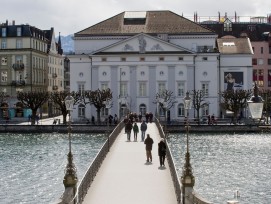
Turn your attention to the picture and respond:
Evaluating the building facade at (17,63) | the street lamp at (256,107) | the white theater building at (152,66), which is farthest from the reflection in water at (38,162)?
the building facade at (17,63)

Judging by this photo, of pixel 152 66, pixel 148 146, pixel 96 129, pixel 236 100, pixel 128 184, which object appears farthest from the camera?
pixel 152 66

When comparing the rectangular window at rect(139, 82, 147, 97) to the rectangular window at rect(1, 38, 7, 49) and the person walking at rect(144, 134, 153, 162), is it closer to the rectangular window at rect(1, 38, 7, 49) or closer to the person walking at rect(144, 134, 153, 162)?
the rectangular window at rect(1, 38, 7, 49)

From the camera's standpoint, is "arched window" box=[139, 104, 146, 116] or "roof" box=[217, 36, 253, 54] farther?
"roof" box=[217, 36, 253, 54]

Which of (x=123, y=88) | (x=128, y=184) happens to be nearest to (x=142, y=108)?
(x=123, y=88)

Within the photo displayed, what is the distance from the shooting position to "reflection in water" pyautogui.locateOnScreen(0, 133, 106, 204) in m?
34.7

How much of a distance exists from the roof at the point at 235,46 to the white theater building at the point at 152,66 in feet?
0.93

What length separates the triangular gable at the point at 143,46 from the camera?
9744 centimetres

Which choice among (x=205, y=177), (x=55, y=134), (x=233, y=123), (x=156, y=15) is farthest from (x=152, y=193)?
(x=156, y=15)

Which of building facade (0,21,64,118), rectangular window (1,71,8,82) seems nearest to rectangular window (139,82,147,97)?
building facade (0,21,64,118)

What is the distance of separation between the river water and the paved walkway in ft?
8.57

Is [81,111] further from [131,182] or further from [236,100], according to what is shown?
[131,182]

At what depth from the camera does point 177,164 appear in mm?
47219

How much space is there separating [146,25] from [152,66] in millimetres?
8000

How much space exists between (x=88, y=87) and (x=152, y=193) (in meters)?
72.7
